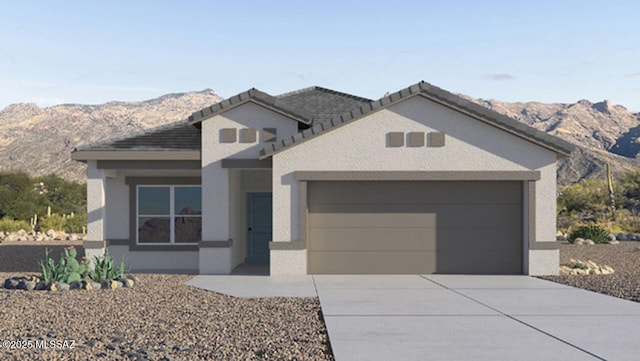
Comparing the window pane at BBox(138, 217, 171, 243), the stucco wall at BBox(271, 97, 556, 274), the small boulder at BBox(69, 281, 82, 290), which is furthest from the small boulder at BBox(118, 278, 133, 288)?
the window pane at BBox(138, 217, 171, 243)

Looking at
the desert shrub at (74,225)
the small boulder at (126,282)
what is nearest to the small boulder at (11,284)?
the small boulder at (126,282)

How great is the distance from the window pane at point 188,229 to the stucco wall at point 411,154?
3.06 m

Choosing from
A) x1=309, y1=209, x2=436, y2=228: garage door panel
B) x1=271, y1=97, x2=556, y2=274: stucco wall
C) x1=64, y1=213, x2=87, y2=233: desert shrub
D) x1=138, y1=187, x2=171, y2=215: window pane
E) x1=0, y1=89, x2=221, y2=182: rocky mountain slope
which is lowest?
x1=64, y1=213, x2=87, y2=233: desert shrub

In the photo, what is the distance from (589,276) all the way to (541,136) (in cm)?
356

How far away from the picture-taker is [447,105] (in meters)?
18.0

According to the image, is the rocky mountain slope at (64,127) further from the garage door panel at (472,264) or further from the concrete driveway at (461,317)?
the concrete driveway at (461,317)

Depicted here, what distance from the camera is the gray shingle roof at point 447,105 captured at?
704 inches

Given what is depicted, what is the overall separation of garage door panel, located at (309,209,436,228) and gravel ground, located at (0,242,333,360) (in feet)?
14.4

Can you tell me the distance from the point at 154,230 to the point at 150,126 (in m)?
Result: 122

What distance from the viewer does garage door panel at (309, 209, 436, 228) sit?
727 inches

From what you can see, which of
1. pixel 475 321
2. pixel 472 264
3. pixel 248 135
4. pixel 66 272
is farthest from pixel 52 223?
pixel 475 321

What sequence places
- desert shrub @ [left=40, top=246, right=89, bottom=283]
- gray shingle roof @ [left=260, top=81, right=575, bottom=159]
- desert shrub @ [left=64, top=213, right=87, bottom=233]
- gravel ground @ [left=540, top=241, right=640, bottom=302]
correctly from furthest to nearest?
desert shrub @ [left=64, top=213, right=87, bottom=233]
gray shingle roof @ [left=260, top=81, right=575, bottom=159]
desert shrub @ [left=40, top=246, right=89, bottom=283]
gravel ground @ [left=540, top=241, right=640, bottom=302]

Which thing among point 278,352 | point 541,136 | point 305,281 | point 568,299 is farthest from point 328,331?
point 541,136

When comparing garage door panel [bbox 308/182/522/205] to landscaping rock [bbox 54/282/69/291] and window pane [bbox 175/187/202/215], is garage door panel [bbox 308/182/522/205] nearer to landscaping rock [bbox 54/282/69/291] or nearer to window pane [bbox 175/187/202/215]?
window pane [bbox 175/187/202/215]
